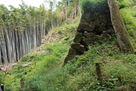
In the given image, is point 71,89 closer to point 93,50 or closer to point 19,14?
point 93,50

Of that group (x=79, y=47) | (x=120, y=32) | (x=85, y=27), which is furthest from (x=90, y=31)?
(x=120, y=32)

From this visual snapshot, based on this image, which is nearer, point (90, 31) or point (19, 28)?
point (90, 31)

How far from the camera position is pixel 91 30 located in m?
4.28

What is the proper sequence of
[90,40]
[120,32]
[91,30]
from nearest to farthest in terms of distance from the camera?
[120,32] < [90,40] < [91,30]

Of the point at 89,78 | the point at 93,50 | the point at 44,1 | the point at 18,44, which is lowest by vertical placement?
the point at 18,44

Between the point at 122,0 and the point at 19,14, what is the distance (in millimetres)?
14655

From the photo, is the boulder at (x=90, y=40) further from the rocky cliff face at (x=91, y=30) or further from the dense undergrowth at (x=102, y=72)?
the dense undergrowth at (x=102, y=72)

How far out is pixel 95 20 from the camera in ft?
14.4

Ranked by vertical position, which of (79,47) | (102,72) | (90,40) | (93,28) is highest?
(93,28)

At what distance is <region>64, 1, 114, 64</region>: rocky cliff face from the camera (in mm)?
4137

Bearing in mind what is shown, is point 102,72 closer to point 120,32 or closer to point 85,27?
point 120,32

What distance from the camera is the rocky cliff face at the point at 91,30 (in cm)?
414

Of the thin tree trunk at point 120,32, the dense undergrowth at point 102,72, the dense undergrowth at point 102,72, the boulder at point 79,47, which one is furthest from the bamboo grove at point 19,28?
the dense undergrowth at point 102,72

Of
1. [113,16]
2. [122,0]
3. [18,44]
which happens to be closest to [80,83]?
[113,16]
